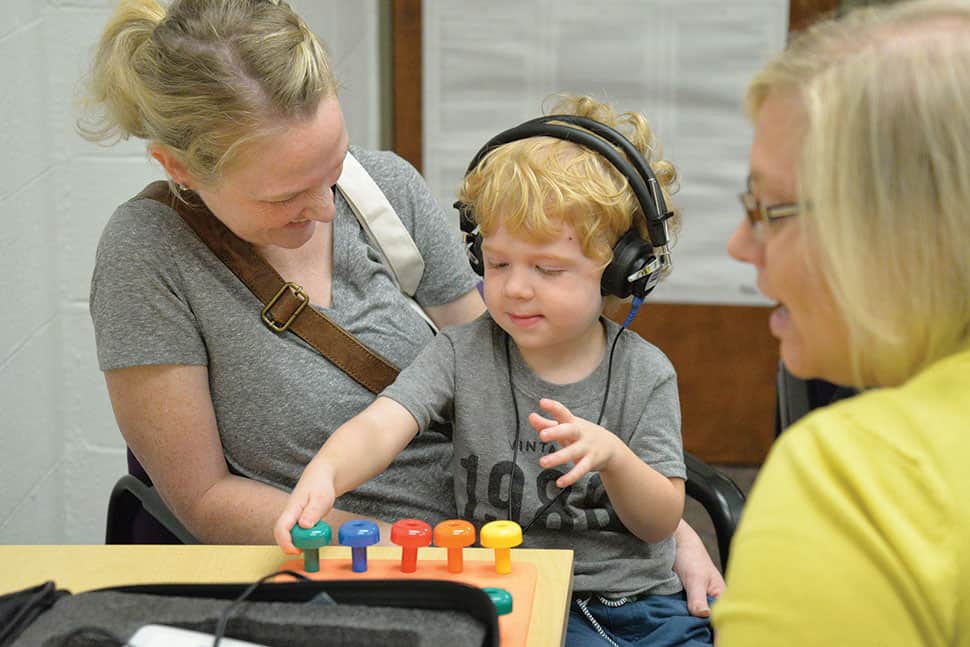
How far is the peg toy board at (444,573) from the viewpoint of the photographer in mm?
1126

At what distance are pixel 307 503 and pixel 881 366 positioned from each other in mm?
620

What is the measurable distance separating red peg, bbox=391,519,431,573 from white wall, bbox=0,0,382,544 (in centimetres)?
104

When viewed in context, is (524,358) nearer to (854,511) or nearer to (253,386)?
(253,386)

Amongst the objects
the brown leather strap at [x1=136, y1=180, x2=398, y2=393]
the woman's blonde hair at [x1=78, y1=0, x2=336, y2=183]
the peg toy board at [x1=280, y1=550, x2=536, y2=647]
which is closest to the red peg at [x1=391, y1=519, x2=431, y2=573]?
the peg toy board at [x1=280, y1=550, x2=536, y2=647]

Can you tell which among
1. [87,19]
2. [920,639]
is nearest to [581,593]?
[920,639]

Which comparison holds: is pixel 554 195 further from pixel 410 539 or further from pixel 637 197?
pixel 410 539

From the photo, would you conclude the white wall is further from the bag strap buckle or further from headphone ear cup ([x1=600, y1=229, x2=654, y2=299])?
headphone ear cup ([x1=600, y1=229, x2=654, y2=299])

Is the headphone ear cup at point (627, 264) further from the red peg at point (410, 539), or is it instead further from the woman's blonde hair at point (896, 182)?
the woman's blonde hair at point (896, 182)

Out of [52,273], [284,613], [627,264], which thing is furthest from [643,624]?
[52,273]

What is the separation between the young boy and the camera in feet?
4.45

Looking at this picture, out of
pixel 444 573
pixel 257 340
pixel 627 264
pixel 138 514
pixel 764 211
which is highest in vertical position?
pixel 764 211

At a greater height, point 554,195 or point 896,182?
point 896,182

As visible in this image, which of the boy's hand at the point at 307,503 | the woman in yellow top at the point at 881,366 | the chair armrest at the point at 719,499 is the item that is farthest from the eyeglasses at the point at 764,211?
the chair armrest at the point at 719,499

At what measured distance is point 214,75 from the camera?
1.35 metres
